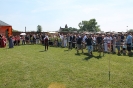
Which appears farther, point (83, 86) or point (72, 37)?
point (72, 37)

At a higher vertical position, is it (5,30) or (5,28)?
(5,28)

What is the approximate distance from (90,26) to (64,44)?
104 metres

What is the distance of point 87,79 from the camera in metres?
8.82

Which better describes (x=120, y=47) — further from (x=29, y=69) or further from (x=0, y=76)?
(x=0, y=76)

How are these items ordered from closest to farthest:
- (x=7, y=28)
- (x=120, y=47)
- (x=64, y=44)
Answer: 1. (x=120, y=47)
2. (x=64, y=44)
3. (x=7, y=28)

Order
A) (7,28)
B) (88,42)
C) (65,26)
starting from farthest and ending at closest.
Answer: (65,26)
(7,28)
(88,42)

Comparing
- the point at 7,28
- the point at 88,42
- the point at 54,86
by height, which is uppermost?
the point at 7,28

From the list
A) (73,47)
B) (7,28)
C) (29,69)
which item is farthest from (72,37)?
(7,28)

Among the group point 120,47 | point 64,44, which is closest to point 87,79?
point 120,47

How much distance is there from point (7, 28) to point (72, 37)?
25.3 metres

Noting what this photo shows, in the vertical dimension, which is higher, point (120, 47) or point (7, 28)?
point (7, 28)

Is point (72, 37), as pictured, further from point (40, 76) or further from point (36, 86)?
point (36, 86)

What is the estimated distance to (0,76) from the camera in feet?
30.9

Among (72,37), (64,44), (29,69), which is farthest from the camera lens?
(64,44)
